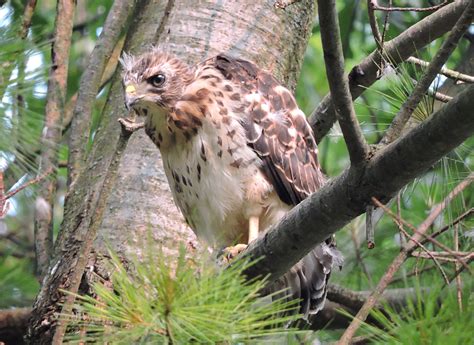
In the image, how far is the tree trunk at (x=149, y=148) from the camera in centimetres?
434

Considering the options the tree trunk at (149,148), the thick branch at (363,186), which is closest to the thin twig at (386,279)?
the thick branch at (363,186)

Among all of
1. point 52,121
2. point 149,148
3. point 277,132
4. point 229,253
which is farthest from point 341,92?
point 52,121

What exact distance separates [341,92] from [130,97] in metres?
1.77

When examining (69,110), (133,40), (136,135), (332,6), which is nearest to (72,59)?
(69,110)

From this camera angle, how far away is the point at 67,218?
187 inches

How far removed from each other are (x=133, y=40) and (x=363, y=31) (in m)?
1.98

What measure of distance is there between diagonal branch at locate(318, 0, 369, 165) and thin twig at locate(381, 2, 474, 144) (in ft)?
0.36

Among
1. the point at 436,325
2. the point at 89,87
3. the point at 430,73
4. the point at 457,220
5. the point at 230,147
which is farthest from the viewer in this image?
the point at 89,87

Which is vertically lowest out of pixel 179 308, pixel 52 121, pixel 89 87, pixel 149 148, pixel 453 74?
pixel 179 308

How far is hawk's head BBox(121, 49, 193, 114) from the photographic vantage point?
15.0 feet

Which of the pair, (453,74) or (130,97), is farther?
(130,97)

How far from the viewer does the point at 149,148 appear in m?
4.86

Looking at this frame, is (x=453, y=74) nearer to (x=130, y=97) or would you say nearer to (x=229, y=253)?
(x=229, y=253)

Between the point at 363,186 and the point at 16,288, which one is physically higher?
the point at 16,288
